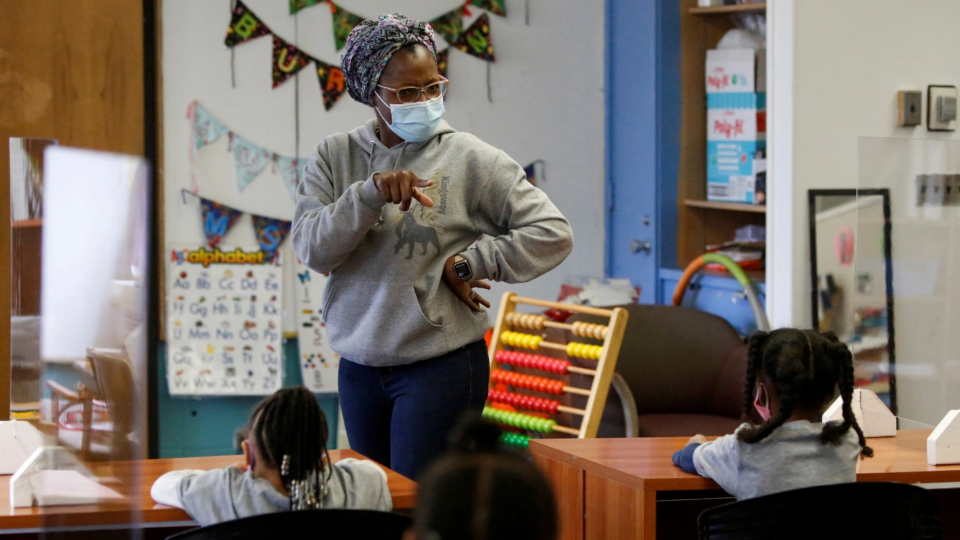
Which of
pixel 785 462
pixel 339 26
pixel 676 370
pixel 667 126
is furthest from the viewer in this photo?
pixel 667 126

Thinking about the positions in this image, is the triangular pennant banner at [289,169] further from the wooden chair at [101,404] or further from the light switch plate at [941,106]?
the wooden chair at [101,404]

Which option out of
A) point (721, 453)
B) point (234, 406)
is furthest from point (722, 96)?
point (721, 453)

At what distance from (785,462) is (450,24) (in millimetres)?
2809

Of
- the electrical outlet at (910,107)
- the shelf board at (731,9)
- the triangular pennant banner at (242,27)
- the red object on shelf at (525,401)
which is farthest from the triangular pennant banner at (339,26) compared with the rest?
the electrical outlet at (910,107)

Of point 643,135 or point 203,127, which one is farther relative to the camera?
point 643,135

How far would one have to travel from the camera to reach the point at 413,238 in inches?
78.0

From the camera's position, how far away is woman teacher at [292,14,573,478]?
194 centimetres

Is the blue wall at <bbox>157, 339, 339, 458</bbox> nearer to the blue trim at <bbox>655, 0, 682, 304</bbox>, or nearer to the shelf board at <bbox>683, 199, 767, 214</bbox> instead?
the blue trim at <bbox>655, 0, 682, 304</bbox>

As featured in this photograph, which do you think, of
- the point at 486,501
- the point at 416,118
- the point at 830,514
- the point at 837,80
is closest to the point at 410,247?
the point at 416,118

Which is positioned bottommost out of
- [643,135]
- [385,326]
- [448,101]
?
[385,326]

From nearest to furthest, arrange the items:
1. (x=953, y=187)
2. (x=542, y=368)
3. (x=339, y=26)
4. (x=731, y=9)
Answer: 1. (x=953, y=187)
2. (x=542, y=368)
3. (x=731, y=9)
4. (x=339, y=26)

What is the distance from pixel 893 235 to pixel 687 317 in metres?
1.34

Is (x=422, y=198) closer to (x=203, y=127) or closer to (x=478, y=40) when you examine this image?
(x=203, y=127)

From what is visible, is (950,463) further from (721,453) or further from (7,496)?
(7,496)
